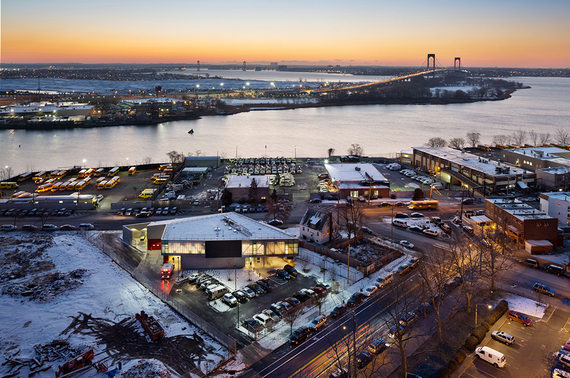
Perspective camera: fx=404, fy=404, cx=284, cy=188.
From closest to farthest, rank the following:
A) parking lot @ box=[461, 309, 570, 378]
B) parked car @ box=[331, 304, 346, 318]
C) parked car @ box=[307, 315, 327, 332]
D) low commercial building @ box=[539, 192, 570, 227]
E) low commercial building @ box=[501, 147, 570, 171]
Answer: parking lot @ box=[461, 309, 570, 378] → parked car @ box=[307, 315, 327, 332] → parked car @ box=[331, 304, 346, 318] → low commercial building @ box=[539, 192, 570, 227] → low commercial building @ box=[501, 147, 570, 171]

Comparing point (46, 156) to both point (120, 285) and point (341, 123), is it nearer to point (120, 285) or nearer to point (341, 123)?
point (120, 285)

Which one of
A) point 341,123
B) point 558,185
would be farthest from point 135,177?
point 341,123

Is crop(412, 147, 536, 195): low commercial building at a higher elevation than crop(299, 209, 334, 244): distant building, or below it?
higher

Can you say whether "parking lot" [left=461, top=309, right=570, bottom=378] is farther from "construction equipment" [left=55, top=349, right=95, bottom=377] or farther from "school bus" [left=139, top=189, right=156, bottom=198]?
"school bus" [left=139, top=189, right=156, bottom=198]

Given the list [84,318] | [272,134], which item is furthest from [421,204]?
[272,134]

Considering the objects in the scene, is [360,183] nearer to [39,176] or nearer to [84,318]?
[84,318]

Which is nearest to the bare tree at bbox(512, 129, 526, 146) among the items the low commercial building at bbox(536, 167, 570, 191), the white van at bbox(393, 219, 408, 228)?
the low commercial building at bbox(536, 167, 570, 191)

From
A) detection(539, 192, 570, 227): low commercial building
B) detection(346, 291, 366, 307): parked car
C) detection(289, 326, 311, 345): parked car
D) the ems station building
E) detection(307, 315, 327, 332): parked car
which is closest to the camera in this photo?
detection(289, 326, 311, 345): parked car

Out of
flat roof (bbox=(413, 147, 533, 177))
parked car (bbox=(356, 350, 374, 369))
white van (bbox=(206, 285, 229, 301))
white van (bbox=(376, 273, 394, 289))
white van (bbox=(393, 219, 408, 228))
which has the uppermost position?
flat roof (bbox=(413, 147, 533, 177))

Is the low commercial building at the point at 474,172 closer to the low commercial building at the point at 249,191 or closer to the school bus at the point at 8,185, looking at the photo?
the low commercial building at the point at 249,191
